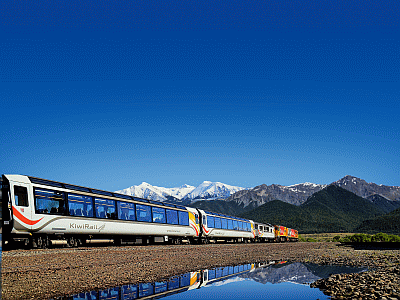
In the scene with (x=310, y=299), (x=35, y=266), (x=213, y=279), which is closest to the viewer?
(x=310, y=299)

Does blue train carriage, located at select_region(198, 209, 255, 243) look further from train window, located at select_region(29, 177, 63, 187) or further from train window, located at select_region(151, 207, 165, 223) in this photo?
train window, located at select_region(29, 177, 63, 187)

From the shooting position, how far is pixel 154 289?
10.1 metres

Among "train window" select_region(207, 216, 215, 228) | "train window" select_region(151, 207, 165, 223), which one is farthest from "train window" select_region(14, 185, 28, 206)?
"train window" select_region(207, 216, 215, 228)

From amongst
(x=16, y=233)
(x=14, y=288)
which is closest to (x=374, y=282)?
(x=14, y=288)

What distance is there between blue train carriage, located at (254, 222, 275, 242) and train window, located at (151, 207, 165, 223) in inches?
1287

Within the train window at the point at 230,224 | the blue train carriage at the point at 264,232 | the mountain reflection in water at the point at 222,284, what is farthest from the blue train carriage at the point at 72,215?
the blue train carriage at the point at 264,232

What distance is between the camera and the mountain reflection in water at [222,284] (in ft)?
30.8

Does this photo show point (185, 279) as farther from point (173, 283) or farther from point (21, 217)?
point (21, 217)

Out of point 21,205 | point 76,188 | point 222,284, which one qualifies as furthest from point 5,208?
Answer: point 222,284

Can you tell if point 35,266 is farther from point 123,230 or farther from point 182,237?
point 182,237

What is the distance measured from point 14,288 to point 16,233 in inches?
461

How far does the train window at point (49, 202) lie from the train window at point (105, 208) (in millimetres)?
3333

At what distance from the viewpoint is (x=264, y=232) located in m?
69.1

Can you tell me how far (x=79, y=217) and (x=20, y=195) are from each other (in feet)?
15.4
